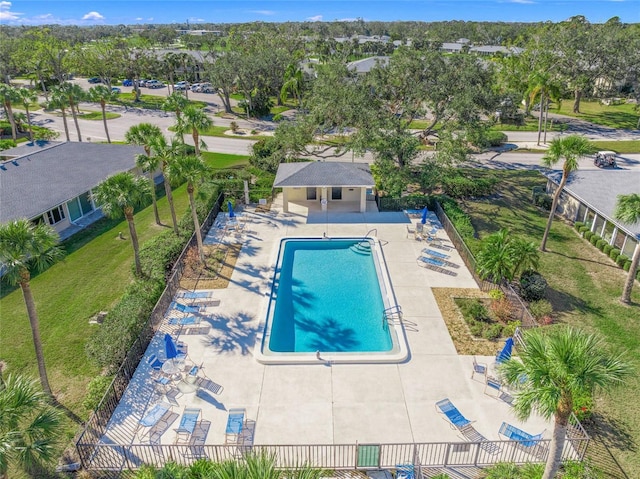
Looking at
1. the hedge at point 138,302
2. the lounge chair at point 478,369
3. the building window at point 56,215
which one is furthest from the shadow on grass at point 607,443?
the building window at point 56,215

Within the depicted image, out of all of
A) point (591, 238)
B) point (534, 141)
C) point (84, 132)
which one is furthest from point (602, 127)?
point (84, 132)

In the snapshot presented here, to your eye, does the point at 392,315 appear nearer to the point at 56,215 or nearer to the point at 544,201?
the point at 544,201

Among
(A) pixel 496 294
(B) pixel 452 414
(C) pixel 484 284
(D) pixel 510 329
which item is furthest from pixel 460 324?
(B) pixel 452 414

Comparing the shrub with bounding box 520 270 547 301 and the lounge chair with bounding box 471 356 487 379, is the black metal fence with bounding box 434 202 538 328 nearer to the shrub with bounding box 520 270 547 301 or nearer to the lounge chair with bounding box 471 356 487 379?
the shrub with bounding box 520 270 547 301

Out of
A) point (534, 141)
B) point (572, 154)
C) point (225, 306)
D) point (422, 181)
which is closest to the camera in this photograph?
point (225, 306)

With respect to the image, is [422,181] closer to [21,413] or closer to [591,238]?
[591,238]


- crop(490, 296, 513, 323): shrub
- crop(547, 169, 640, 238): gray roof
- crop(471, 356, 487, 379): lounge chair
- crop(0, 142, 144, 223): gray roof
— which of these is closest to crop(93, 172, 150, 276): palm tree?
crop(0, 142, 144, 223): gray roof
